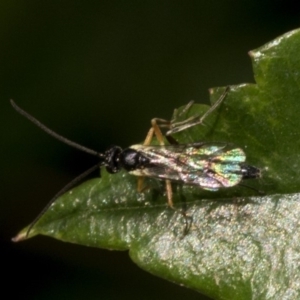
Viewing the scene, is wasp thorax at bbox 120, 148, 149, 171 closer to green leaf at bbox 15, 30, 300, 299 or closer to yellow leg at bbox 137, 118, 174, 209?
yellow leg at bbox 137, 118, 174, 209

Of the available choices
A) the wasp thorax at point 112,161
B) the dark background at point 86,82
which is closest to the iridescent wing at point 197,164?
the wasp thorax at point 112,161

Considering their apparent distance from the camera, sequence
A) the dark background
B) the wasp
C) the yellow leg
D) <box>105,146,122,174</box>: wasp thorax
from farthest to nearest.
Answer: the dark background → <box>105,146,122,174</box>: wasp thorax → the yellow leg → the wasp

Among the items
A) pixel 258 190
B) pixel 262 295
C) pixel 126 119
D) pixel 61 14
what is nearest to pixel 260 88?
pixel 258 190

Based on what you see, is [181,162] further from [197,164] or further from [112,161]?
[112,161]

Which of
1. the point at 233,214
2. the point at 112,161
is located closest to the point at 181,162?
the point at 112,161

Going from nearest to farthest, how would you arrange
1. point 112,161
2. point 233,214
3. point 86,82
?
point 233,214 → point 112,161 → point 86,82

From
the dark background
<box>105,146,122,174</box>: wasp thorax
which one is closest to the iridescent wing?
<box>105,146,122,174</box>: wasp thorax
